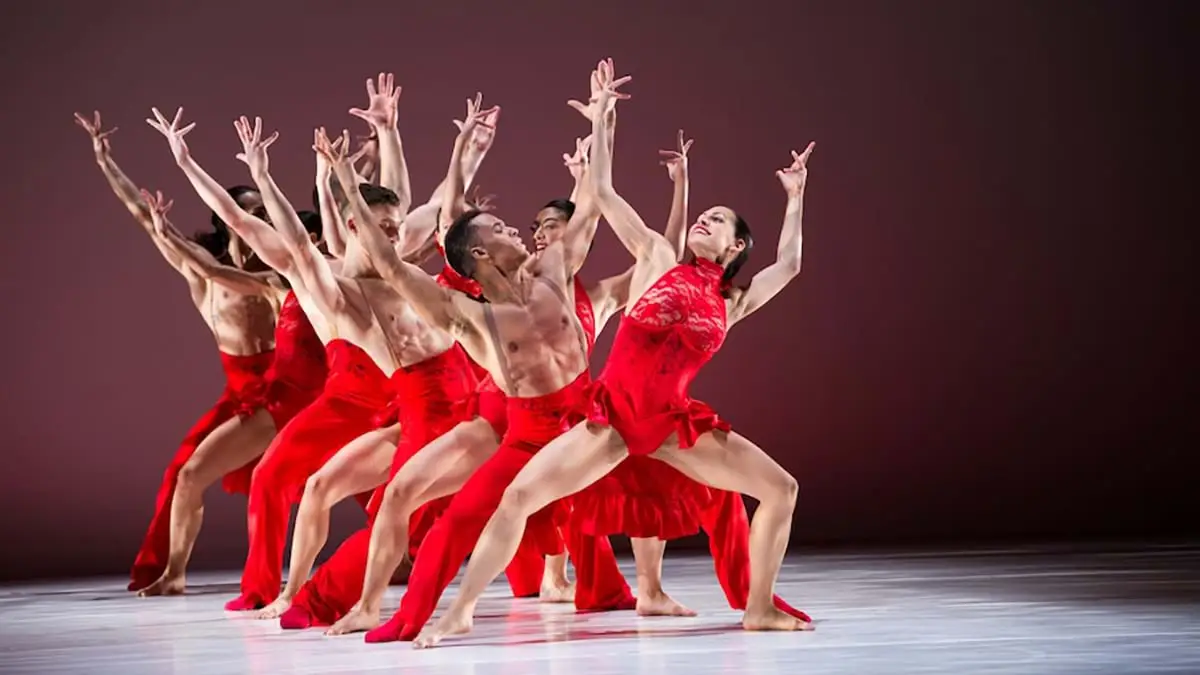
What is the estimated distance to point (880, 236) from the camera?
9070mm

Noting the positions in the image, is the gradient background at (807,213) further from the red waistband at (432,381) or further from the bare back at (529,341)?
the bare back at (529,341)

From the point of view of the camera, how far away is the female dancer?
23.1 ft

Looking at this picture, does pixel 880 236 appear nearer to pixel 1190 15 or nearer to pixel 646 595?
pixel 1190 15

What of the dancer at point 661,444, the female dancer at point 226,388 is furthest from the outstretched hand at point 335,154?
the female dancer at point 226,388

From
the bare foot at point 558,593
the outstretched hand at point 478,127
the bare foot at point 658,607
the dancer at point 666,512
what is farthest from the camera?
the bare foot at point 558,593

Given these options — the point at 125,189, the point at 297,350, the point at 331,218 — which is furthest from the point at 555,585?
the point at 125,189

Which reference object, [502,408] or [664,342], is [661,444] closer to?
[664,342]

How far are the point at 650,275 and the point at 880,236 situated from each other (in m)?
3.86

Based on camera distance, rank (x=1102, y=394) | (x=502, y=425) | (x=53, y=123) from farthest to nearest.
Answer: (x=1102, y=394), (x=53, y=123), (x=502, y=425)

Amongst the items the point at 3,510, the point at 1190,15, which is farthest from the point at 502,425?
the point at 1190,15

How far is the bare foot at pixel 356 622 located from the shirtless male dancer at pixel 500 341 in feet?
0.84

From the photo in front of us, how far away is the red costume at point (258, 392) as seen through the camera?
6895mm

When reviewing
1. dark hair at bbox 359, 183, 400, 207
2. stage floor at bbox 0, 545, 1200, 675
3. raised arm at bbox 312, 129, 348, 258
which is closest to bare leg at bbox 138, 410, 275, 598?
stage floor at bbox 0, 545, 1200, 675

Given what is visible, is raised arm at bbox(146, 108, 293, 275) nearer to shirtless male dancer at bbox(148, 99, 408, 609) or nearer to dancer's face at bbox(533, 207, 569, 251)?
shirtless male dancer at bbox(148, 99, 408, 609)
